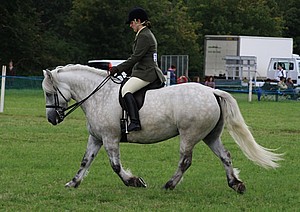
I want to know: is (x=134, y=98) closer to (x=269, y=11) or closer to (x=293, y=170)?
(x=293, y=170)

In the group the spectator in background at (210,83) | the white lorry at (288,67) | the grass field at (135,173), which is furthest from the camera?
the white lorry at (288,67)

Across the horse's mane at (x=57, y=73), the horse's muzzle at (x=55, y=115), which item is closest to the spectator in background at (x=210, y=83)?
the horse's mane at (x=57, y=73)

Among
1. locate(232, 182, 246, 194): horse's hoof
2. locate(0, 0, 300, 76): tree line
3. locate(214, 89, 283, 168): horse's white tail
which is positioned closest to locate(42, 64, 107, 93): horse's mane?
locate(214, 89, 283, 168): horse's white tail

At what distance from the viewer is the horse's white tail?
10492 mm

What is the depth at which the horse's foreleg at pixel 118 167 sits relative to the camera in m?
10.5

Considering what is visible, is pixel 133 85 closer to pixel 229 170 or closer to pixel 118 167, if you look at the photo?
pixel 118 167

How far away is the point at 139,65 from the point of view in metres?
10.6

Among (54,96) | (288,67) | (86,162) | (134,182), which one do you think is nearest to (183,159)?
(134,182)

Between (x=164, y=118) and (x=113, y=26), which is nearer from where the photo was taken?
(x=164, y=118)

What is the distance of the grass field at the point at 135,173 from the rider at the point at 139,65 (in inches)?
46.6

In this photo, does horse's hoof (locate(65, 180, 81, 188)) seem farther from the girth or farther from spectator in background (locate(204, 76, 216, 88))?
spectator in background (locate(204, 76, 216, 88))

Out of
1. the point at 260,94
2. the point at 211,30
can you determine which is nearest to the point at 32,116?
the point at 260,94

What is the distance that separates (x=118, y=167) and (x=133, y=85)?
1110mm

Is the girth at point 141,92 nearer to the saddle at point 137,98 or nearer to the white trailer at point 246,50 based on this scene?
the saddle at point 137,98
